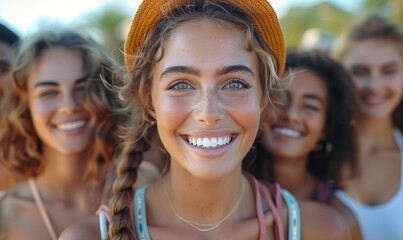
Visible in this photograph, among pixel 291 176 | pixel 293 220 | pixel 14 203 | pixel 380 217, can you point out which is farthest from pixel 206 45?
pixel 380 217

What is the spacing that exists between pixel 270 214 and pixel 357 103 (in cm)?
140

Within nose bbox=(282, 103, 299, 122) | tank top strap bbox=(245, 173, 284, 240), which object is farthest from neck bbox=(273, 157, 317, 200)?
tank top strap bbox=(245, 173, 284, 240)

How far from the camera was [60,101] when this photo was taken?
281 centimetres

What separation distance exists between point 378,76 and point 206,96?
7.07 ft

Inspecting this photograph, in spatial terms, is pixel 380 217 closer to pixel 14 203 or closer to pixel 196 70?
pixel 196 70

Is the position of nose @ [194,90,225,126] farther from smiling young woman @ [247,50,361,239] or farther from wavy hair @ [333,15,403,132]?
wavy hair @ [333,15,403,132]

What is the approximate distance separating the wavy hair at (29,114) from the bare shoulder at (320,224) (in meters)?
1.18

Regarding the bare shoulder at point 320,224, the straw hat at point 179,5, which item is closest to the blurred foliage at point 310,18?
the bare shoulder at point 320,224

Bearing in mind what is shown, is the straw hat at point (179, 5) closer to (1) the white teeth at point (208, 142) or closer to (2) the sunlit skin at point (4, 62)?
(1) the white teeth at point (208, 142)

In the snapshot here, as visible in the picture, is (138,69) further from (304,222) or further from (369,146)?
(369,146)

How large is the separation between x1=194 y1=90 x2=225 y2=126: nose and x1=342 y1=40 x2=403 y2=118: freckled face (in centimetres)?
203

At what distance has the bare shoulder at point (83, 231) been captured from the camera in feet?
6.61

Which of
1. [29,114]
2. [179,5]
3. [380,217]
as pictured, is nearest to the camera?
[179,5]

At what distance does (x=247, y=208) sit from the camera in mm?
2232
